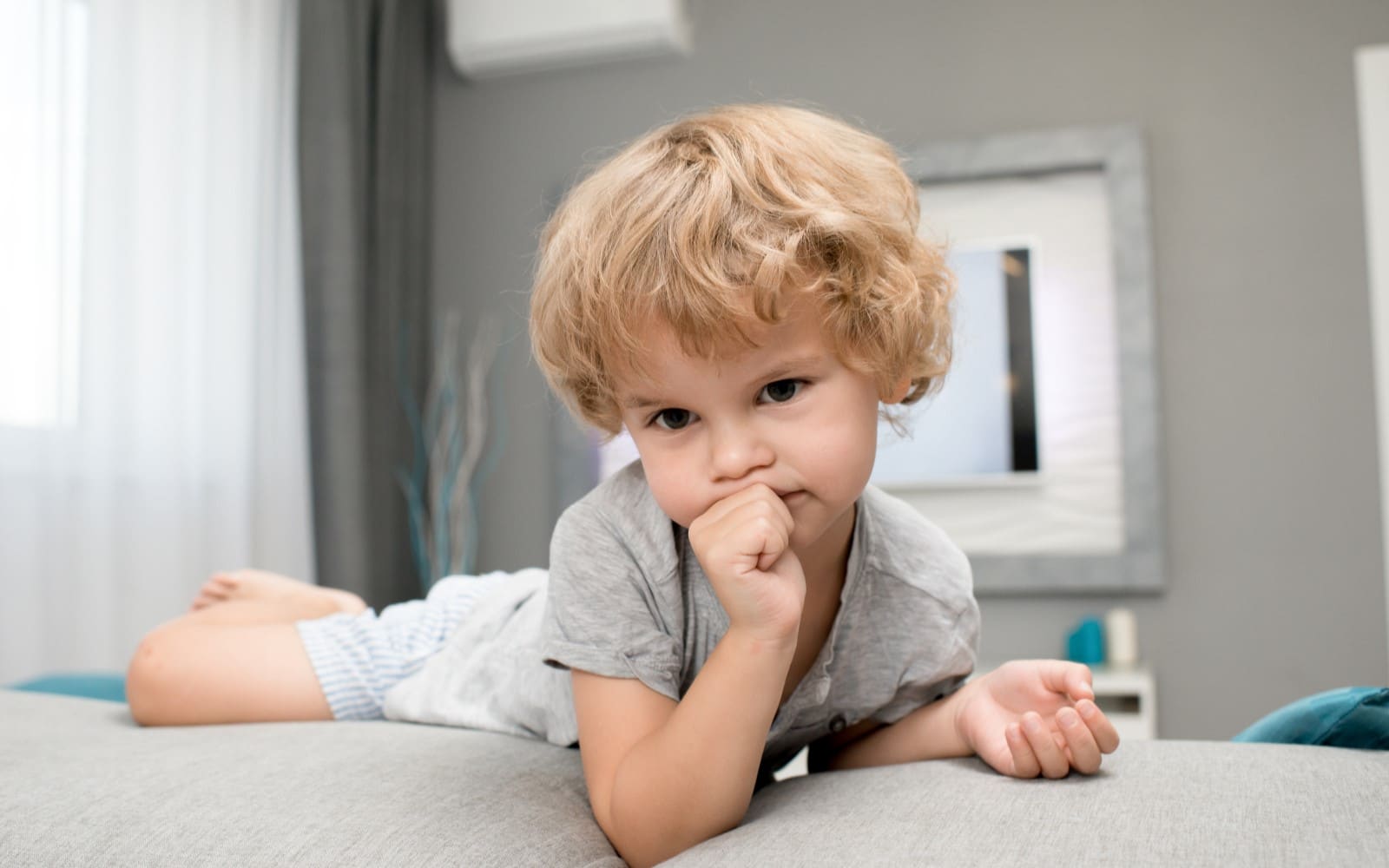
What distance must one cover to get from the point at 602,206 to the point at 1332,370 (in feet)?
9.09

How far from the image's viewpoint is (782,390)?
90cm

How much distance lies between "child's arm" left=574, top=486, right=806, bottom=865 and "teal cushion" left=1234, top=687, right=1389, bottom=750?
53 centimetres

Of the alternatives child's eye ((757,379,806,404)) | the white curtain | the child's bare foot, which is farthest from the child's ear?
the white curtain

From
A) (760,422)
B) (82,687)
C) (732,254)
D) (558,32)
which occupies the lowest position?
(82,687)

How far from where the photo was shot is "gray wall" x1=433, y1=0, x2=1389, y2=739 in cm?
306

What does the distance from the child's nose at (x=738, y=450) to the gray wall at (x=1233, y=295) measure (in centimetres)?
246

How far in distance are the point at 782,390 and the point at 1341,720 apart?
0.60 metres

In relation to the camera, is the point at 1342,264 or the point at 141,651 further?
the point at 1342,264

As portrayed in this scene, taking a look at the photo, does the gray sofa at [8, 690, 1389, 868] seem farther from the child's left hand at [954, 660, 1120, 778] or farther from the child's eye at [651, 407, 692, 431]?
the child's eye at [651, 407, 692, 431]

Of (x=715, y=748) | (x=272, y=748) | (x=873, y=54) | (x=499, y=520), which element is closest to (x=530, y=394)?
(x=499, y=520)

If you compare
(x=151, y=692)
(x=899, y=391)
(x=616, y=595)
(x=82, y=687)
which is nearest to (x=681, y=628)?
(x=616, y=595)

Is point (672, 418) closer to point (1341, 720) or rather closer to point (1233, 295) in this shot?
point (1341, 720)

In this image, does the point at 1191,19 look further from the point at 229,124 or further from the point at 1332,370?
the point at 229,124

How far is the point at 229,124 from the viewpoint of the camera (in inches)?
123
